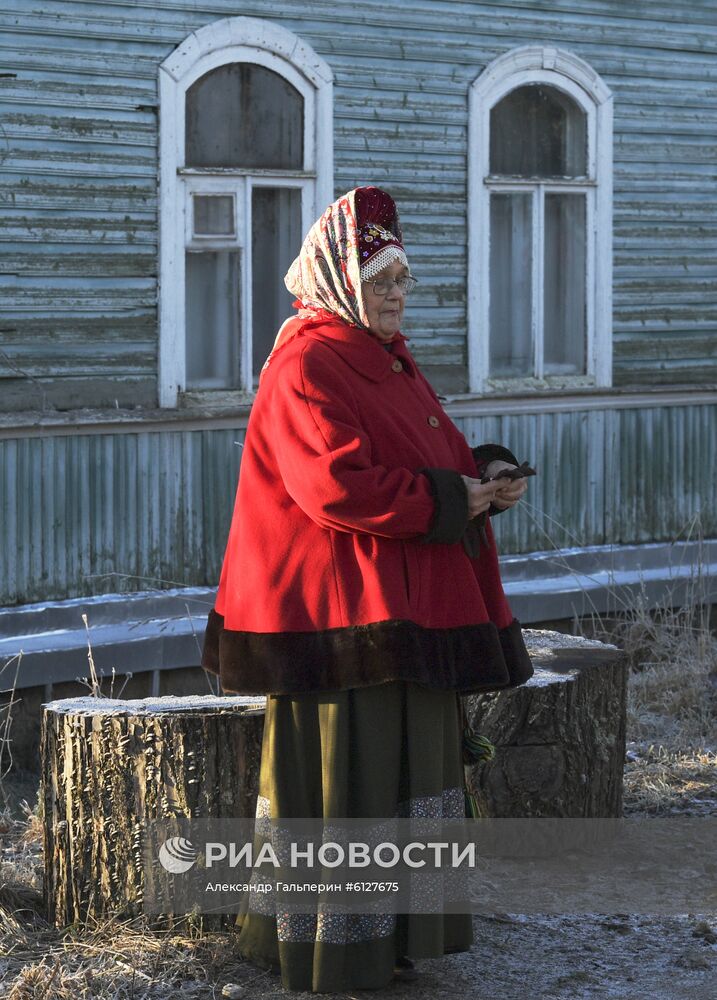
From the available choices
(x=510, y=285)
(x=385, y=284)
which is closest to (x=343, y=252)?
(x=385, y=284)

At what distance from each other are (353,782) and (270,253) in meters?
4.41

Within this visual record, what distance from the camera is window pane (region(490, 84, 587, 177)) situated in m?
8.23

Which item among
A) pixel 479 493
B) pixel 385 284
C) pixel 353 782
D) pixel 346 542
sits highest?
pixel 385 284

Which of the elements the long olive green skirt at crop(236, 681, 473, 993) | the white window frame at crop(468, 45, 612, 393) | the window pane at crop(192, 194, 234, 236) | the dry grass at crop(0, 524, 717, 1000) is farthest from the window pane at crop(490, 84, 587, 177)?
the long olive green skirt at crop(236, 681, 473, 993)

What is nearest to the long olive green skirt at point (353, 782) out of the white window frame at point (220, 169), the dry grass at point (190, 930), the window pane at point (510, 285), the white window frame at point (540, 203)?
the dry grass at point (190, 930)

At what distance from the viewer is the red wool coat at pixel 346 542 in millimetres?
3477

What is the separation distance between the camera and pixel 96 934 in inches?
156

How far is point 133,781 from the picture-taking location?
3.99 metres

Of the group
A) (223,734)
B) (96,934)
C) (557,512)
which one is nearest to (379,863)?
(223,734)

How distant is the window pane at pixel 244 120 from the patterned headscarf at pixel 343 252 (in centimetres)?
375

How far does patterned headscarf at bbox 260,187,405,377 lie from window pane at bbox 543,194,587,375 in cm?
511

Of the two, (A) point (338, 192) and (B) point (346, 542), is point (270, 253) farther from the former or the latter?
(B) point (346, 542)

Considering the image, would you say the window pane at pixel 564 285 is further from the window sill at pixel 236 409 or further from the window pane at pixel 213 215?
the window pane at pixel 213 215

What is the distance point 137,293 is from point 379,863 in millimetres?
4003
